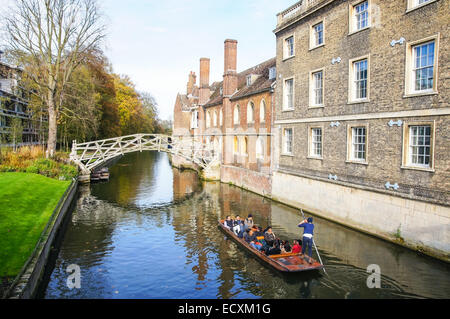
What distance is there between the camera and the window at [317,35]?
59.2ft

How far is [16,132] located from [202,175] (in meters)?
15.4

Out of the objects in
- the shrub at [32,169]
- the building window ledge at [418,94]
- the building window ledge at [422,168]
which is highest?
the building window ledge at [418,94]

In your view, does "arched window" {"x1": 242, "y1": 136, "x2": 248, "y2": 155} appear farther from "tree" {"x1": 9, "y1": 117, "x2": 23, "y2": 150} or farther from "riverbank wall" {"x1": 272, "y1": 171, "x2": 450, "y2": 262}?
"tree" {"x1": 9, "y1": 117, "x2": 23, "y2": 150}

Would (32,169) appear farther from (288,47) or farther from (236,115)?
Result: (288,47)

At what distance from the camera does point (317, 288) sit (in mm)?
9992

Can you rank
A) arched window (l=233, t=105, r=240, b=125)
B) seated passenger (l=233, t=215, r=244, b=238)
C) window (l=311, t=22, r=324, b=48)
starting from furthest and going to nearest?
1. arched window (l=233, t=105, r=240, b=125)
2. window (l=311, t=22, r=324, b=48)
3. seated passenger (l=233, t=215, r=244, b=238)

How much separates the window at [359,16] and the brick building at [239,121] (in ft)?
24.8

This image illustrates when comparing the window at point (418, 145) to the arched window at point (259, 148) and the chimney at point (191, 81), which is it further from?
the chimney at point (191, 81)

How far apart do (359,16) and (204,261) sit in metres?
12.3

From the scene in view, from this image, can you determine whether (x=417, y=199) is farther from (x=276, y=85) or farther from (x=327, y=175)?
(x=276, y=85)

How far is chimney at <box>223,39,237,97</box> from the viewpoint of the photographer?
98.5 feet

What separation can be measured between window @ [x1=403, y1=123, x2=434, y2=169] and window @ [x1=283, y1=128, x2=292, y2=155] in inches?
333

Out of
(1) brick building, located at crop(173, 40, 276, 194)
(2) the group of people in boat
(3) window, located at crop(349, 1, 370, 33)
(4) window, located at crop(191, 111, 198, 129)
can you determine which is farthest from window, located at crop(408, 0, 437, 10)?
(4) window, located at crop(191, 111, 198, 129)

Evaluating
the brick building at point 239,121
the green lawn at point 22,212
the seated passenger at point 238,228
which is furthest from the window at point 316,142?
the green lawn at point 22,212
